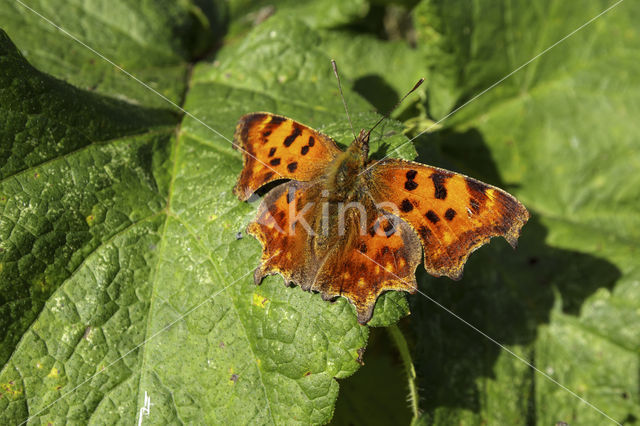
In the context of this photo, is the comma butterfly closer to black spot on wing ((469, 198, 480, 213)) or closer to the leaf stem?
black spot on wing ((469, 198, 480, 213))

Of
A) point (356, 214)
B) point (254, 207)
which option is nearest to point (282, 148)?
point (254, 207)

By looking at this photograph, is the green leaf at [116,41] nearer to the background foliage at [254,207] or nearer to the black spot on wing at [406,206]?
the background foliage at [254,207]

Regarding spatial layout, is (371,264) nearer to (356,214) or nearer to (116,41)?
(356,214)

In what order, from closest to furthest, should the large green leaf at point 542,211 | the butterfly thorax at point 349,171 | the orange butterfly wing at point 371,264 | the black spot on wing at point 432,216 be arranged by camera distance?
1. the orange butterfly wing at point 371,264
2. the black spot on wing at point 432,216
3. the butterfly thorax at point 349,171
4. the large green leaf at point 542,211

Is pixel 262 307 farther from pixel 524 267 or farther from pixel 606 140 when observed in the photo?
pixel 606 140

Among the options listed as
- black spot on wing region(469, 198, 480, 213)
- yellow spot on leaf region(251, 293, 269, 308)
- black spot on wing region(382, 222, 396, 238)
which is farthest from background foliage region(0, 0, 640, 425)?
black spot on wing region(469, 198, 480, 213)

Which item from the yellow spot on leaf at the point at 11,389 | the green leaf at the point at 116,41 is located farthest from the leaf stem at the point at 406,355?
the green leaf at the point at 116,41
